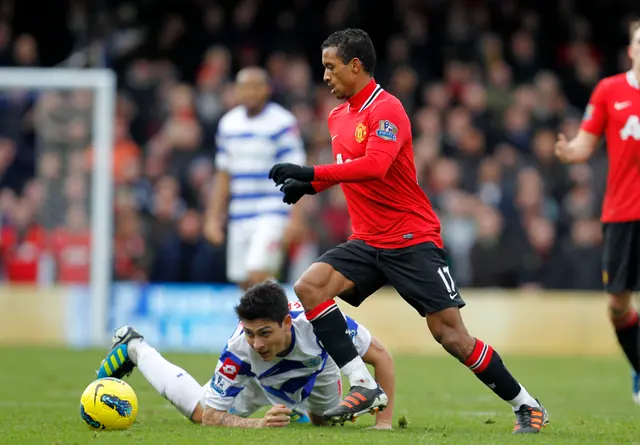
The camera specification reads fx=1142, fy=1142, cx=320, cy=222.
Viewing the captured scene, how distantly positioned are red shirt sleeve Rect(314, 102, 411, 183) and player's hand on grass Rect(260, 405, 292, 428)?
1.31 meters

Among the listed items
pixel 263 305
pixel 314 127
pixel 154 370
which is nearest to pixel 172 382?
pixel 154 370

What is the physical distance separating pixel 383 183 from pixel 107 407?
198 cm

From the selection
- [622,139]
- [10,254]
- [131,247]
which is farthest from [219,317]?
[622,139]

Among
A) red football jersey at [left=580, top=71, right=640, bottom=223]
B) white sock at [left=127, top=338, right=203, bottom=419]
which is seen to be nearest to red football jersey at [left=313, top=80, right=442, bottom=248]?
white sock at [left=127, top=338, right=203, bottom=419]

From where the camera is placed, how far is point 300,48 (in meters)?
19.5

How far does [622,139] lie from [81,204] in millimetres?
8294

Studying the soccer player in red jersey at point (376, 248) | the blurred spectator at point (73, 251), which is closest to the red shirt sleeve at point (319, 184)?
the soccer player in red jersey at point (376, 248)

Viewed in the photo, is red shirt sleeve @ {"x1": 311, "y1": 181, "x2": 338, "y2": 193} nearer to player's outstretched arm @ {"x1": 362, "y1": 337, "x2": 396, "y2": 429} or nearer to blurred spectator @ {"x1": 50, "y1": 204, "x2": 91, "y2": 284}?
player's outstretched arm @ {"x1": 362, "y1": 337, "x2": 396, "y2": 429}

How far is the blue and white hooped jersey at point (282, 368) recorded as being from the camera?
6.48 m

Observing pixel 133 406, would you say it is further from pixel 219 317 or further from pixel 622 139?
pixel 219 317

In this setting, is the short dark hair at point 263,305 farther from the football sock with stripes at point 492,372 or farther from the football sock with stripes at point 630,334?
the football sock with stripes at point 630,334

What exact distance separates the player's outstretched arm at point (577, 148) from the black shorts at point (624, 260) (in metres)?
0.65

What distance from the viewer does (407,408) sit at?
8.15 metres

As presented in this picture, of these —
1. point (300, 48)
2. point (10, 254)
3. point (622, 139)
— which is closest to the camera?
point (622, 139)
